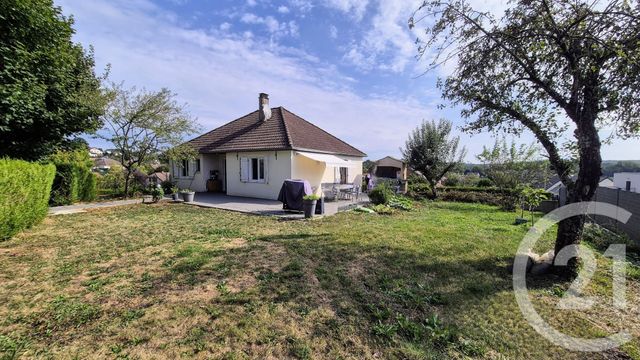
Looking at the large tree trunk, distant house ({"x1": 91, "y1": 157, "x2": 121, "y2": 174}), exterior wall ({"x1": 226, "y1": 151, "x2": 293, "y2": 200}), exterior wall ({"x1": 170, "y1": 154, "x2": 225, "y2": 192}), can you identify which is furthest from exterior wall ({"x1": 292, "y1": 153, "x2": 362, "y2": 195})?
distant house ({"x1": 91, "y1": 157, "x2": 121, "y2": 174})

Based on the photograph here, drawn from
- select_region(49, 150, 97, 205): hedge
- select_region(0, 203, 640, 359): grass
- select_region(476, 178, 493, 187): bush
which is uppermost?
select_region(49, 150, 97, 205): hedge

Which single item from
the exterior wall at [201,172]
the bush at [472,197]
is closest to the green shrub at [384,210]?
the bush at [472,197]

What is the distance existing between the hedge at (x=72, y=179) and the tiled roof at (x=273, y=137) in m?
6.98

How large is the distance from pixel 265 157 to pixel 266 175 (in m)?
1.17

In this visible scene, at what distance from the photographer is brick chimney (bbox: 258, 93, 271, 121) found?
69.5 feet

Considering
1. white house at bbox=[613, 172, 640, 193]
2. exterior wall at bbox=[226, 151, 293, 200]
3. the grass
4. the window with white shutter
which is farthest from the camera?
white house at bbox=[613, 172, 640, 193]

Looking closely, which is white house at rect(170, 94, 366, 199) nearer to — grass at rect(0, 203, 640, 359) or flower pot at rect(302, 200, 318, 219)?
flower pot at rect(302, 200, 318, 219)

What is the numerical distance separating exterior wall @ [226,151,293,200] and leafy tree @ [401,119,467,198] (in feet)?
39.6

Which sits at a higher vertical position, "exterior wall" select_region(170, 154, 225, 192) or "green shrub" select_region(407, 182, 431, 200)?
"exterior wall" select_region(170, 154, 225, 192)

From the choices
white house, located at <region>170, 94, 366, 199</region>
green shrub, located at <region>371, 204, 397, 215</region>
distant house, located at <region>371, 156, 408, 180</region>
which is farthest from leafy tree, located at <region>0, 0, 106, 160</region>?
distant house, located at <region>371, 156, 408, 180</region>

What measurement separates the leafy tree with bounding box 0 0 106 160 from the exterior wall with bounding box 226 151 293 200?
7.96 m

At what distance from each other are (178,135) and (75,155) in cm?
612

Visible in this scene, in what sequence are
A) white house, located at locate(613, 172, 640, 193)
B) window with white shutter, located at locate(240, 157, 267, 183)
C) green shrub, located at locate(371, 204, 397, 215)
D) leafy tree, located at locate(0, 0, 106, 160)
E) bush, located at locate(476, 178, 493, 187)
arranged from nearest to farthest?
1. leafy tree, located at locate(0, 0, 106, 160)
2. green shrub, located at locate(371, 204, 397, 215)
3. window with white shutter, located at locate(240, 157, 267, 183)
4. white house, located at locate(613, 172, 640, 193)
5. bush, located at locate(476, 178, 493, 187)

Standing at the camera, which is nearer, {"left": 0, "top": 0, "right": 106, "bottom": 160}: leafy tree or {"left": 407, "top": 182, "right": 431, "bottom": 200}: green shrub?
{"left": 0, "top": 0, "right": 106, "bottom": 160}: leafy tree
